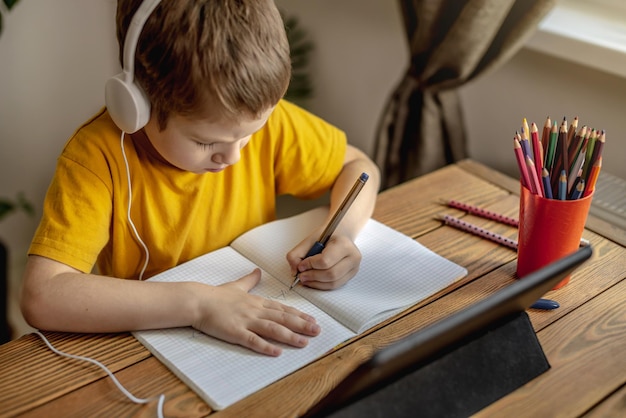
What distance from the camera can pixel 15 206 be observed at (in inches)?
84.4

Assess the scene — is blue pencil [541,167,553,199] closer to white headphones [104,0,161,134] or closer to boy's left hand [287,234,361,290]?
boy's left hand [287,234,361,290]

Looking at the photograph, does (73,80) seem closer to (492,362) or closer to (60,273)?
(60,273)

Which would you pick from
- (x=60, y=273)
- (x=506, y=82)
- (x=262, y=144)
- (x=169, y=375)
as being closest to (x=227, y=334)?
(x=169, y=375)

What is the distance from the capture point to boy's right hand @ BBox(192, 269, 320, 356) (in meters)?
0.90

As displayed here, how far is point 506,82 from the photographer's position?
5.38ft

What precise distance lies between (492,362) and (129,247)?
1.88 ft

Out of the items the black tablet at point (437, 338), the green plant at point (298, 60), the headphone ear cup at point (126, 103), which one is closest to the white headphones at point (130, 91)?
the headphone ear cup at point (126, 103)

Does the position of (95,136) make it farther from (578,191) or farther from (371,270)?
(578,191)

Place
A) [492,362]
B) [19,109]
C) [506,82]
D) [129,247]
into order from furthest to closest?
[19,109]
[506,82]
[129,247]
[492,362]

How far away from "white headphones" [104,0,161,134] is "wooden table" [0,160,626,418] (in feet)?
0.89

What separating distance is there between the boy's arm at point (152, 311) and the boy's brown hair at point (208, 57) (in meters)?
0.23

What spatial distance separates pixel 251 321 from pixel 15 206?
146cm

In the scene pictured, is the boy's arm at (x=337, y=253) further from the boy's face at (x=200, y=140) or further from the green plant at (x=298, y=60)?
the green plant at (x=298, y=60)

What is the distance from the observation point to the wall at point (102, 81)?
5.60 ft
